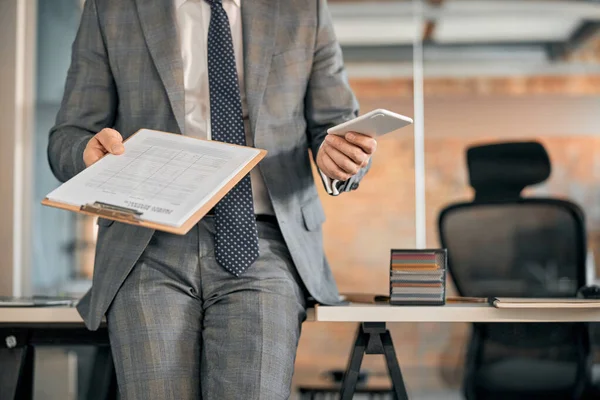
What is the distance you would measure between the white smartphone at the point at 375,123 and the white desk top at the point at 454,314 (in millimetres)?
386

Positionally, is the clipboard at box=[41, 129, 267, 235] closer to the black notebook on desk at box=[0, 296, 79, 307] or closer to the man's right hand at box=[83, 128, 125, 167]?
the man's right hand at box=[83, 128, 125, 167]

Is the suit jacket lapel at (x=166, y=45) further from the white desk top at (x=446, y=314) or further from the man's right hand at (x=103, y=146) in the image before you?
the white desk top at (x=446, y=314)

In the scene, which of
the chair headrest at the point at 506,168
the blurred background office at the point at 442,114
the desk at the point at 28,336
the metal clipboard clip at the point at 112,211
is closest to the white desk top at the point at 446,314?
the desk at the point at 28,336

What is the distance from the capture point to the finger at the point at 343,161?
1.45 meters

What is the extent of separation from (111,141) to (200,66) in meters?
0.29

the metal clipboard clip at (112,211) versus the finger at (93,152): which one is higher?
the finger at (93,152)

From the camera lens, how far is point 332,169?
1.49 metres

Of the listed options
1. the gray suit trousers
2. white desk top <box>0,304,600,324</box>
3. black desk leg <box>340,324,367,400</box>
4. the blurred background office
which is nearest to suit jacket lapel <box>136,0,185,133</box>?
the gray suit trousers

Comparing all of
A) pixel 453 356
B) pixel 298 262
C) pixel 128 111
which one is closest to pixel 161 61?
pixel 128 111

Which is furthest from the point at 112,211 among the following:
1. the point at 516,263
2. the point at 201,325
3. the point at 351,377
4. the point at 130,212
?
the point at 516,263

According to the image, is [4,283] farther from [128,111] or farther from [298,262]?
[298,262]

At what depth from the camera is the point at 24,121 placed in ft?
8.07

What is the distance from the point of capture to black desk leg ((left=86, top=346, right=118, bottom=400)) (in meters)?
2.02

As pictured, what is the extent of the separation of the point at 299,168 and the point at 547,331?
1182 millimetres
